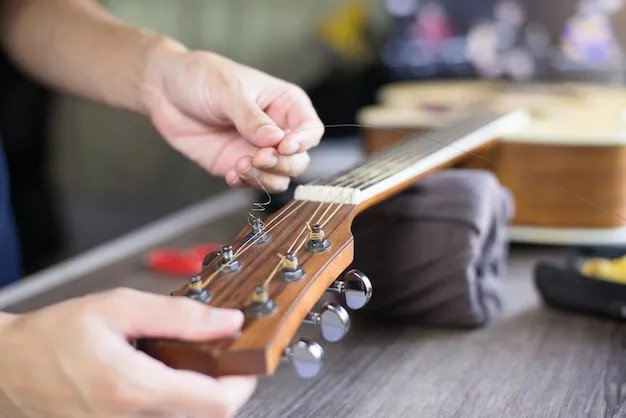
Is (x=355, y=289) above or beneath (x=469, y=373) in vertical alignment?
above

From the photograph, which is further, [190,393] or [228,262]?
[228,262]

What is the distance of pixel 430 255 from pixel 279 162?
0.59 feet

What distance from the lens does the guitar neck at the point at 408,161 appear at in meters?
0.62

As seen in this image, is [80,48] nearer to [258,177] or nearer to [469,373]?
[258,177]

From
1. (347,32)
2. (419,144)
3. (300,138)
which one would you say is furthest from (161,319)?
(347,32)

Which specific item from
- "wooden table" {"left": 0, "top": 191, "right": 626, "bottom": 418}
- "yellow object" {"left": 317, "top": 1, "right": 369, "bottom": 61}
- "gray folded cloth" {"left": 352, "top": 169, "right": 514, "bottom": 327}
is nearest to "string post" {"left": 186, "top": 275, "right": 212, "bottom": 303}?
"wooden table" {"left": 0, "top": 191, "right": 626, "bottom": 418}

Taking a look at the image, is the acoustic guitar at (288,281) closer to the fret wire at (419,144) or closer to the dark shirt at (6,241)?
the fret wire at (419,144)

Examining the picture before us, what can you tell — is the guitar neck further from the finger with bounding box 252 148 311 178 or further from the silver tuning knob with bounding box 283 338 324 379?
the silver tuning knob with bounding box 283 338 324 379

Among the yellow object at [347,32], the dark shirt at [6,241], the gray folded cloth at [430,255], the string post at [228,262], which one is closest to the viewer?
the string post at [228,262]

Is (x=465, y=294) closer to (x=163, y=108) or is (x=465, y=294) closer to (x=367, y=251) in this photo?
(x=367, y=251)

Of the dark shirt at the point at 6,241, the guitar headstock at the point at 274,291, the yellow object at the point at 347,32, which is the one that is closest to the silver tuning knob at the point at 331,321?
the guitar headstock at the point at 274,291

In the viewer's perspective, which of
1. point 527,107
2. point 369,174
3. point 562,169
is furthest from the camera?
point 527,107

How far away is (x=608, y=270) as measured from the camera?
774mm

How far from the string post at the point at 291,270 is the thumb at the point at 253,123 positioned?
14 cm
